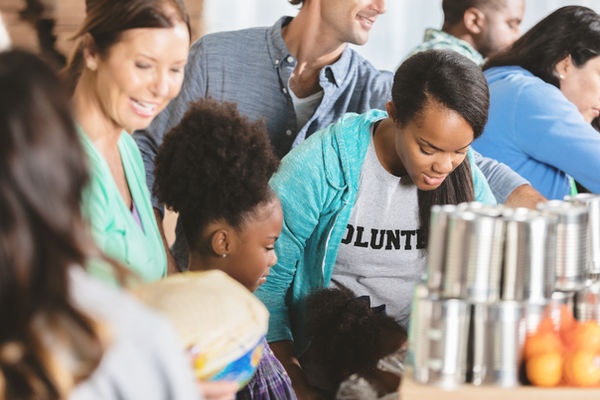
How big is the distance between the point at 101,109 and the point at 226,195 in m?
0.35

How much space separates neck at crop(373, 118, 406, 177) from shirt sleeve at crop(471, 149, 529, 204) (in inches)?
10.1

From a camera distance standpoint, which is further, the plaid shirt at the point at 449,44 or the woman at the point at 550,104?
the plaid shirt at the point at 449,44

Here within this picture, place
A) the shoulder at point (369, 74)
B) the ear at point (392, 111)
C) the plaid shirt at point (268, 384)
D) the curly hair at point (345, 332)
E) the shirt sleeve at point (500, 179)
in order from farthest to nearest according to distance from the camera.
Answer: the shoulder at point (369, 74), the shirt sleeve at point (500, 179), the ear at point (392, 111), the curly hair at point (345, 332), the plaid shirt at point (268, 384)

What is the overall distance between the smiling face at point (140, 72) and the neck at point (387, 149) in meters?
0.57

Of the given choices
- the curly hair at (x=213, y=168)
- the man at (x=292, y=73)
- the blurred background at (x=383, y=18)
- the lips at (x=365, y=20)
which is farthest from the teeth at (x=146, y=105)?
the blurred background at (x=383, y=18)

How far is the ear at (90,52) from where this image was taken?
119 centimetres

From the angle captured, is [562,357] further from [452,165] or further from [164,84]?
[164,84]

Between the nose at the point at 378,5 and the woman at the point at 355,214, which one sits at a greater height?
the nose at the point at 378,5

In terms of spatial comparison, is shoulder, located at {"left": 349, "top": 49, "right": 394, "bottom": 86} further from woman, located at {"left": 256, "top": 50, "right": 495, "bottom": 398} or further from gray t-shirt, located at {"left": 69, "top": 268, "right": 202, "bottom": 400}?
gray t-shirt, located at {"left": 69, "top": 268, "right": 202, "bottom": 400}

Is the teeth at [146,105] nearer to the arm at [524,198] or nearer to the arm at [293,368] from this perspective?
the arm at [293,368]

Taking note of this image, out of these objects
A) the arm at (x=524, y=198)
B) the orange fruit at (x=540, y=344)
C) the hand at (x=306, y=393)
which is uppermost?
the orange fruit at (x=540, y=344)

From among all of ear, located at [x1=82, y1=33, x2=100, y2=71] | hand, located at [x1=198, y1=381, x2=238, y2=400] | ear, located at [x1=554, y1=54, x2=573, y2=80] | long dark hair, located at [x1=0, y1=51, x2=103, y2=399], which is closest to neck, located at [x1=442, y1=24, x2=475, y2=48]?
ear, located at [x1=554, y1=54, x2=573, y2=80]

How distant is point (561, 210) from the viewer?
1.04m

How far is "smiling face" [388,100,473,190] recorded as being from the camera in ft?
4.78
